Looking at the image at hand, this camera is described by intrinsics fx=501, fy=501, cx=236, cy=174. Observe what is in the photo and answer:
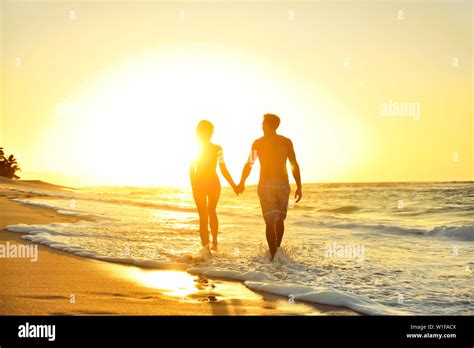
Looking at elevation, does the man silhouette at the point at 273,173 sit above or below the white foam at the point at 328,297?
above

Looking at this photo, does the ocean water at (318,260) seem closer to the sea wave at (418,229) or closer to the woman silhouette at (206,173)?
the sea wave at (418,229)

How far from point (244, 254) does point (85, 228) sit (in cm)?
494

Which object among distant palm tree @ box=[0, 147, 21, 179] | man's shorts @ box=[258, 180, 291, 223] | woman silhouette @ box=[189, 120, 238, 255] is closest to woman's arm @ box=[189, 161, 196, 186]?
woman silhouette @ box=[189, 120, 238, 255]

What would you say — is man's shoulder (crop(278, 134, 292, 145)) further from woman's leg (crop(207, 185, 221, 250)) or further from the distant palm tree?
the distant palm tree

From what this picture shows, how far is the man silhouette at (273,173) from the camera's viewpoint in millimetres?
8172

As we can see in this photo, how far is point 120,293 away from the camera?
5.42 metres

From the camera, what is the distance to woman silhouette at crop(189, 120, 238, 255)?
29.2ft

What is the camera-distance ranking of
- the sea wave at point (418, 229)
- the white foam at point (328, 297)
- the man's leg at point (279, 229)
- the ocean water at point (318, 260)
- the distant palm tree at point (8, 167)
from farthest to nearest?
the distant palm tree at point (8, 167) → the sea wave at point (418, 229) → the man's leg at point (279, 229) → the ocean water at point (318, 260) → the white foam at point (328, 297)

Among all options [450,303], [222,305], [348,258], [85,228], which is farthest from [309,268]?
[85,228]

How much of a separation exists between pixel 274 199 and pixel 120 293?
11.4 feet

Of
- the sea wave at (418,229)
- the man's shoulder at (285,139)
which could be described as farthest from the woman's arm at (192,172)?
the sea wave at (418,229)

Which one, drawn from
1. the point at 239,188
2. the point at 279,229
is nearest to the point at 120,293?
the point at 279,229

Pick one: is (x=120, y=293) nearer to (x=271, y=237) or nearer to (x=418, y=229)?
(x=271, y=237)
